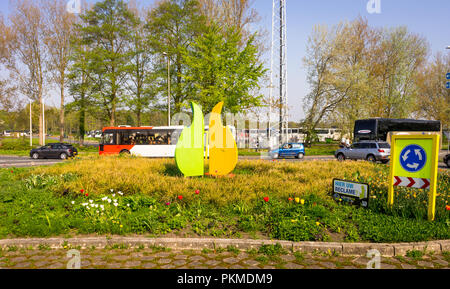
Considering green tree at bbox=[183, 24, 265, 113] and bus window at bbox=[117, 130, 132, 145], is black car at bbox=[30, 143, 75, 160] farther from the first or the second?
green tree at bbox=[183, 24, 265, 113]

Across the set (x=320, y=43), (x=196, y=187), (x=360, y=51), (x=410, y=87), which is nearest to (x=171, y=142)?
(x=196, y=187)

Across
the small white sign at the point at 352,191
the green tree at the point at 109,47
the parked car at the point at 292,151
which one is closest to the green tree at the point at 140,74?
the green tree at the point at 109,47

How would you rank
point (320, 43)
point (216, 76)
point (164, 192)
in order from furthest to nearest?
point (320, 43) → point (216, 76) → point (164, 192)

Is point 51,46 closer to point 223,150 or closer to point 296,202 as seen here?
point 223,150

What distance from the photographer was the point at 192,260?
14.6ft

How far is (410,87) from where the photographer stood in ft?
134

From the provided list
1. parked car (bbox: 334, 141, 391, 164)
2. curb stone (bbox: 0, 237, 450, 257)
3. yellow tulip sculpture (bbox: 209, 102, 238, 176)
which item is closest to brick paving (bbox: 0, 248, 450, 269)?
curb stone (bbox: 0, 237, 450, 257)

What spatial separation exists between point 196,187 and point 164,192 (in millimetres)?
783

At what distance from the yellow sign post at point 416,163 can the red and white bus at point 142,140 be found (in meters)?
20.8

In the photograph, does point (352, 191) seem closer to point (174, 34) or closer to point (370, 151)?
point (370, 151)

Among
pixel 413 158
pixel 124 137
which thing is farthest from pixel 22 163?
pixel 413 158

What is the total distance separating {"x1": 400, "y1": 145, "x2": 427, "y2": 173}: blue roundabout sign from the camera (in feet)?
19.8

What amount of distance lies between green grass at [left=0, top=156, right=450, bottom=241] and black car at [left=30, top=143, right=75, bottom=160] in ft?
62.8

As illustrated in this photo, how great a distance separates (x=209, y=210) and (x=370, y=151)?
19.8 metres
